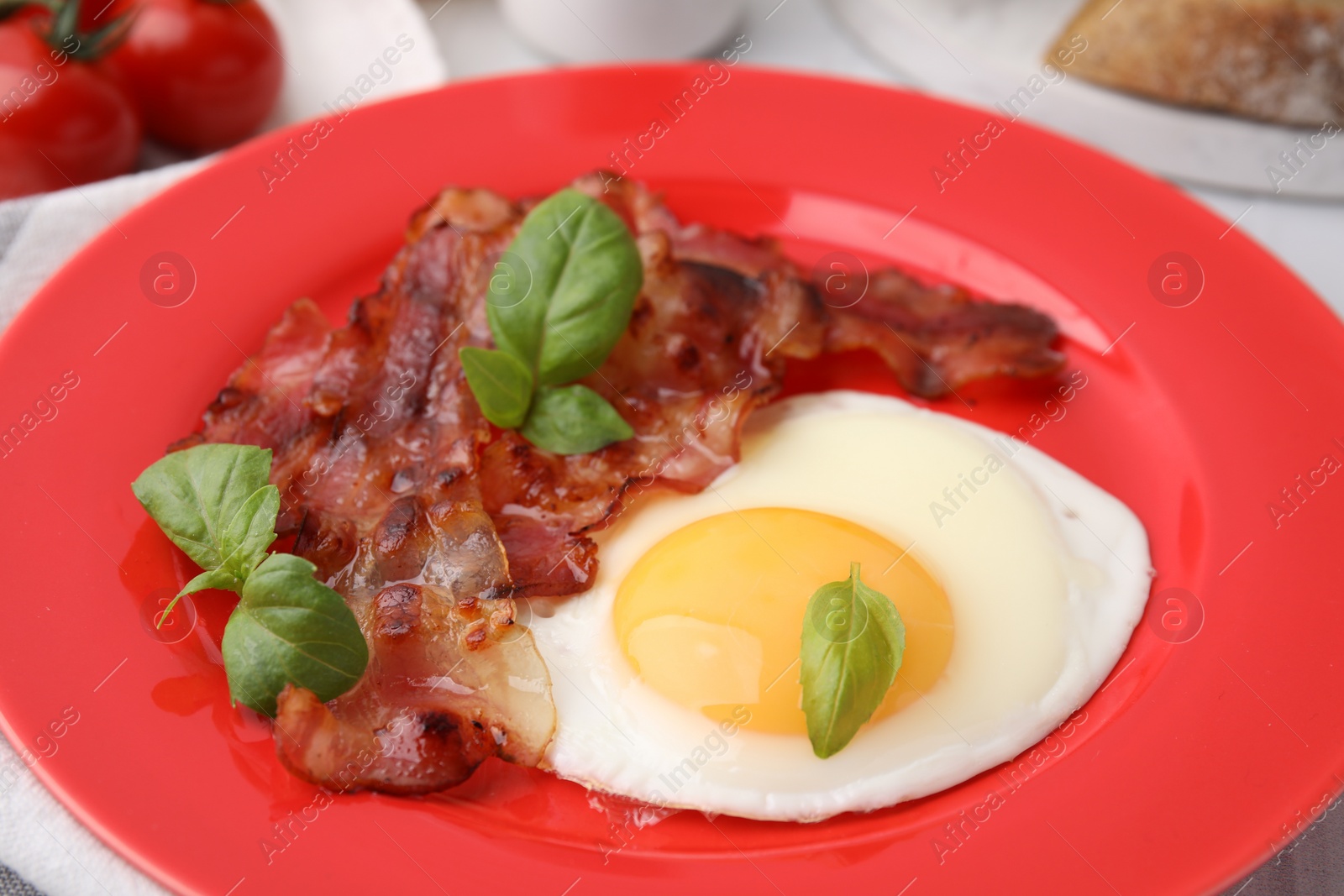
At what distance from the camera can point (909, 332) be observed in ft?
8.82

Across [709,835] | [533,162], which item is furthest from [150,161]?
[709,835]

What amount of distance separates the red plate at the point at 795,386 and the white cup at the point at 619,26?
54 centimetres

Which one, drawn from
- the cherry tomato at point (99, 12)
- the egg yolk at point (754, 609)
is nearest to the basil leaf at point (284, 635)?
the egg yolk at point (754, 609)

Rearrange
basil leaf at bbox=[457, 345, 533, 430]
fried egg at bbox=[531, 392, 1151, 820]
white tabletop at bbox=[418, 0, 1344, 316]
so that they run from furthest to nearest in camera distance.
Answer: white tabletop at bbox=[418, 0, 1344, 316] → basil leaf at bbox=[457, 345, 533, 430] → fried egg at bbox=[531, 392, 1151, 820]

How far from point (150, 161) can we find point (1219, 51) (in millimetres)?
3505

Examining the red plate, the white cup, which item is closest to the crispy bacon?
the red plate

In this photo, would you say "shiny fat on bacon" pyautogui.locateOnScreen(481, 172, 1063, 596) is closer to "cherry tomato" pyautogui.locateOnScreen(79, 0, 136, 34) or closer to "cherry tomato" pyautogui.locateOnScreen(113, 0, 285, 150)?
"cherry tomato" pyautogui.locateOnScreen(113, 0, 285, 150)

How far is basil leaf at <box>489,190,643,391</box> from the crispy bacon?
151 mm

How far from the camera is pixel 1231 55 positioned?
11.2 feet

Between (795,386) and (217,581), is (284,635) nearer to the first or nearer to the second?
(217,581)

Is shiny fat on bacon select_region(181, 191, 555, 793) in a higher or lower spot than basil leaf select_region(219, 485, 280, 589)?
lower

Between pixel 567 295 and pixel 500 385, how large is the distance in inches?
10.3

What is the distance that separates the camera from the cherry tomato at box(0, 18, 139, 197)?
3.00 m

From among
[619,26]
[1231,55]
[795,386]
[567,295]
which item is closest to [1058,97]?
[1231,55]
